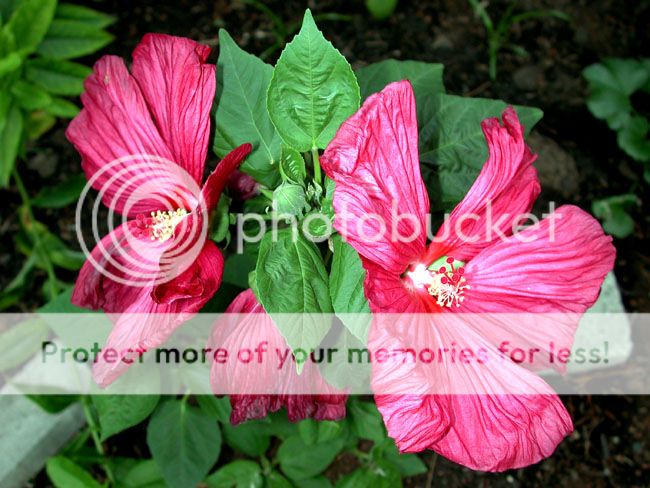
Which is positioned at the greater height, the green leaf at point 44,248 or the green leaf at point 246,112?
the green leaf at point 246,112

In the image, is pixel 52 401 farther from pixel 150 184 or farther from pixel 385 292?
pixel 385 292

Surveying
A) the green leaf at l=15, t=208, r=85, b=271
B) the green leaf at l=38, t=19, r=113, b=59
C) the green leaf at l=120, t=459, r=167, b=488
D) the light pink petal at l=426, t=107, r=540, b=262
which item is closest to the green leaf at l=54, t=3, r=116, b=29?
the green leaf at l=38, t=19, r=113, b=59

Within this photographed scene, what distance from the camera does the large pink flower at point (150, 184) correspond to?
80 cm

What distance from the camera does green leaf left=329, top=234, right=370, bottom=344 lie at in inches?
30.5

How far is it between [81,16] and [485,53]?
104 cm

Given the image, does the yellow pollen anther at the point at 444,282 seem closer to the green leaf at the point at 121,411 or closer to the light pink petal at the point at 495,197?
the light pink petal at the point at 495,197

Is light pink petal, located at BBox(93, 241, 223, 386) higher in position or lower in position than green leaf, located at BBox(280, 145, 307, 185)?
lower

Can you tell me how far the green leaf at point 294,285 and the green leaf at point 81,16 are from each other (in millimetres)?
983

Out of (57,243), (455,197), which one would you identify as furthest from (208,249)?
(57,243)

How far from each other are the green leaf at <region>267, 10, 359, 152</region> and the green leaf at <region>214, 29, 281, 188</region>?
9 cm

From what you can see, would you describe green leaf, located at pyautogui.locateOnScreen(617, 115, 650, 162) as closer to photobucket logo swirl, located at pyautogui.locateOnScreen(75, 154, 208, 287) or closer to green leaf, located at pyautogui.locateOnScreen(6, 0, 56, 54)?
photobucket logo swirl, located at pyautogui.locateOnScreen(75, 154, 208, 287)

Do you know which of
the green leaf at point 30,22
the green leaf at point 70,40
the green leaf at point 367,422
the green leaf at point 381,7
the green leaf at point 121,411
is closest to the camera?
the green leaf at point 121,411

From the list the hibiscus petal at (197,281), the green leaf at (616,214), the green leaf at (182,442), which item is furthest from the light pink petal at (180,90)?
the green leaf at (616,214)

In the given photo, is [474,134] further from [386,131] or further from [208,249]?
[208,249]
